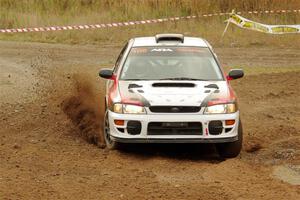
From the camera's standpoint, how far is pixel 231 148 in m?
10.4

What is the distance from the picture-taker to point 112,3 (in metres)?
33.6

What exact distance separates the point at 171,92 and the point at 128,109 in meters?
Answer: 0.61

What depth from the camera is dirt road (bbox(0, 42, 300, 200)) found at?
8.43 metres

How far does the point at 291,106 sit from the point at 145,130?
236 inches

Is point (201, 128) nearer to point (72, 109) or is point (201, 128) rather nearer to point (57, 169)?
point (57, 169)

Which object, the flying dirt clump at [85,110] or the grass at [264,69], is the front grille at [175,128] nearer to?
the flying dirt clump at [85,110]

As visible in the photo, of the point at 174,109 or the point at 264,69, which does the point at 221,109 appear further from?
the point at 264,69

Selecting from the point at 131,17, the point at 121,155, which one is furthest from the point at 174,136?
the point at 131,17

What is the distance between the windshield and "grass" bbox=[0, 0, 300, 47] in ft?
52.9

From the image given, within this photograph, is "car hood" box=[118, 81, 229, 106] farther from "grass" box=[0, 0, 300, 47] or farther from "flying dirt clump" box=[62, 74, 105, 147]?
"grass" box=[0, 0, 300, 47]

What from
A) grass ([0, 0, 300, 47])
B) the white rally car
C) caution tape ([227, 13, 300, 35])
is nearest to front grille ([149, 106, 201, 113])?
the white rally car

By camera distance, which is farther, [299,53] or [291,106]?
[299,53]

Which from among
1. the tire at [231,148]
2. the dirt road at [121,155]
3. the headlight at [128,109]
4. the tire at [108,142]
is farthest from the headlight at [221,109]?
the tire at [108,142]

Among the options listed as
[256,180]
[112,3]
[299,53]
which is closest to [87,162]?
[256,180]
